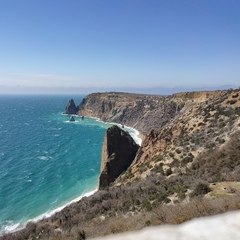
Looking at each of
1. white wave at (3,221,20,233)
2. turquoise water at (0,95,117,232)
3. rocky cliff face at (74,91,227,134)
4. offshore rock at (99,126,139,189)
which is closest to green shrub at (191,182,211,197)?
offshore rock at (99,126,139,189)

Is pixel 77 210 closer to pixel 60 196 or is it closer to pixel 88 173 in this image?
pixel 60 196

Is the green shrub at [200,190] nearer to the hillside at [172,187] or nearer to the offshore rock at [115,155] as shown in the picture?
the hillside at [172,187]

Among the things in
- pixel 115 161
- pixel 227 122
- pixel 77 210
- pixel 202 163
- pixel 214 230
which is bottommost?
pixel 115 161

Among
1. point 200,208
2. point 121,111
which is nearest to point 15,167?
point 200,208

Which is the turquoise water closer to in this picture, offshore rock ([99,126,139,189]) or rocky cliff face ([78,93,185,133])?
offshore rock ([99,126,139,189])

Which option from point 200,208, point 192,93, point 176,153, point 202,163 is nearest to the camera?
point 200,208

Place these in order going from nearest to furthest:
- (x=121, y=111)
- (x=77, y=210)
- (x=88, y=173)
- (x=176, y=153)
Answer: (x=77, y=210), (x=176, y=153), (x=88, y=173), (x=121, y=111)

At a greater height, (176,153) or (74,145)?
(176,153)

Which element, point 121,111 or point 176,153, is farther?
point 121,111
